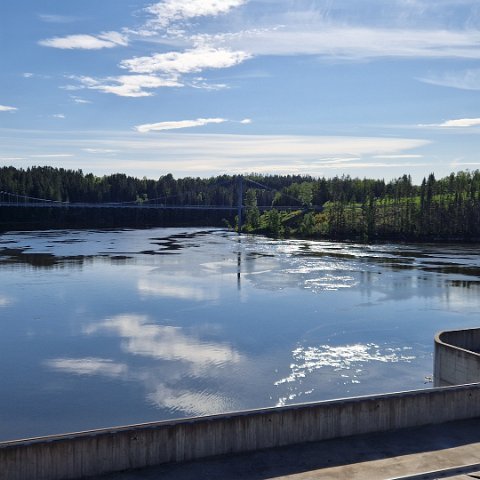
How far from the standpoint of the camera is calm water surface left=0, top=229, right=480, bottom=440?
95.8 ft

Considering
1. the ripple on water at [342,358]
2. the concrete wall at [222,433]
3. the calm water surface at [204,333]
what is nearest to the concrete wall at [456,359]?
the concrete wall at [222,433]

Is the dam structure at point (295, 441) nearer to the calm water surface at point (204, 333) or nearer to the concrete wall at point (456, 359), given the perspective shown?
the concrete wall at point (456, 359)

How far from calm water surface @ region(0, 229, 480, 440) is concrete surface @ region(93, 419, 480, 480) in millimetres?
9819

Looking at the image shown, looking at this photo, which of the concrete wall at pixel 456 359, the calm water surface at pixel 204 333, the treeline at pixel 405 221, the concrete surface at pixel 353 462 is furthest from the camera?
the treeline at pixel 405 221

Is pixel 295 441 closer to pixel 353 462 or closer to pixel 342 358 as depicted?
pixel 353 462

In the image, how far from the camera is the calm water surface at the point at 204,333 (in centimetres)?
2920

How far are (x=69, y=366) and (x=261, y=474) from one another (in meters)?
21.2

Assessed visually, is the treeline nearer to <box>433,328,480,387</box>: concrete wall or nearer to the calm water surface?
the calm water surface

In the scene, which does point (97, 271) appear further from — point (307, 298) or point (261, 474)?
point (261, 474)

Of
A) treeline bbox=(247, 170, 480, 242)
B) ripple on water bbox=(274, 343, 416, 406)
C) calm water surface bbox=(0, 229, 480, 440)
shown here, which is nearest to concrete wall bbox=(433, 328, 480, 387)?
calm water surface bbox=(0, 229, 480, 440)

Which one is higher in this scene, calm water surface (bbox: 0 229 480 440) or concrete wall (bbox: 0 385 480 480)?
concrete wall (bbox: 0 385 480 480)

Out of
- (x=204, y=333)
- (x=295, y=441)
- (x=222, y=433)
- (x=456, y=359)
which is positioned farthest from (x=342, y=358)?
(x=222, y=433)

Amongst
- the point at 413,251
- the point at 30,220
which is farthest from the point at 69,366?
the point at 30,220

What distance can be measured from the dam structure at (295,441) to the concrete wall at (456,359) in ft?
11.0
